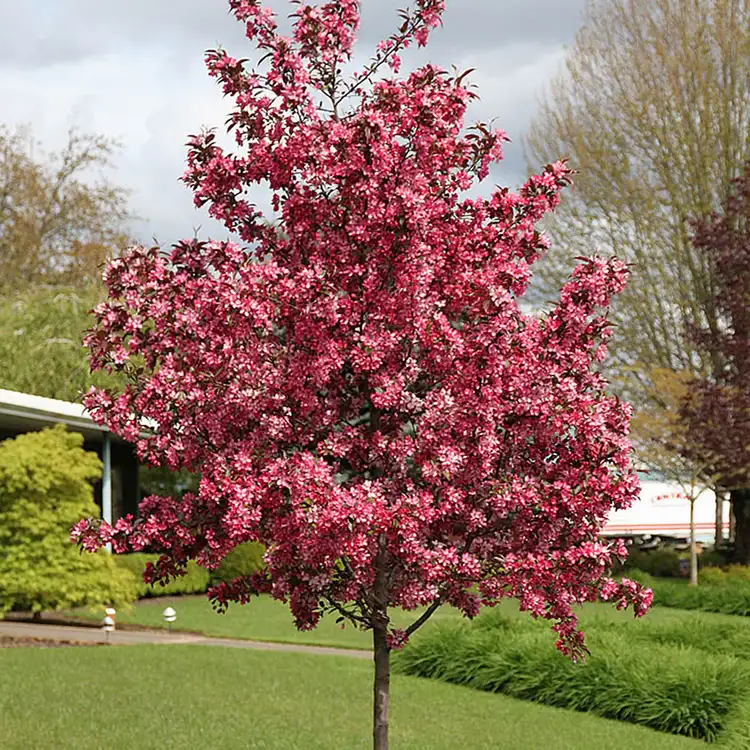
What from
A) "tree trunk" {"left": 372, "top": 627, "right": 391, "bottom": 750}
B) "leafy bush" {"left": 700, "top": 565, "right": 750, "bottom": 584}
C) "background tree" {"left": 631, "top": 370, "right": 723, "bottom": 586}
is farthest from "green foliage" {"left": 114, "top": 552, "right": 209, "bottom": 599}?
"tree trunk" {"left": 372, "top": 627, "right": 391, "bottom": 750}

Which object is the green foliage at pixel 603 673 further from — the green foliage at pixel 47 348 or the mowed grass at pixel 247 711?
the green foliage at pixel 47 348

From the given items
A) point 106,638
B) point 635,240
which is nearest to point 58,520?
point 106,638

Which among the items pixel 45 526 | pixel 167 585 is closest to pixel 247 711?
pixel 45 526

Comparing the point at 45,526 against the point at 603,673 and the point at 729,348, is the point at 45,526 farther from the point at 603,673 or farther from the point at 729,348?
the point at 729,348

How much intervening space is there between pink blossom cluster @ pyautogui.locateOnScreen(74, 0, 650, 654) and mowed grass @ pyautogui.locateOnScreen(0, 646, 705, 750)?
4642mm

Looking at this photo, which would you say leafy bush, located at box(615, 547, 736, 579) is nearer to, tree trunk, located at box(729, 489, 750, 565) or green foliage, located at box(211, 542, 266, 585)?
tree trunk, located at box(729, 489, 750, 565)

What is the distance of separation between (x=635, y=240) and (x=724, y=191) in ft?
7.71

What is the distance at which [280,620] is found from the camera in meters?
21.1

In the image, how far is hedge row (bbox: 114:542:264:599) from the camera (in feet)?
77.4

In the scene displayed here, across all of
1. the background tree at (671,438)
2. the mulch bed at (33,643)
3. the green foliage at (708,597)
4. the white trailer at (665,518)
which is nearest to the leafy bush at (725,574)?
the background tree at (671,438)

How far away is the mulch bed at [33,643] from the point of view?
54.7 ft

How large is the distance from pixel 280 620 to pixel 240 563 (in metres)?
5.45

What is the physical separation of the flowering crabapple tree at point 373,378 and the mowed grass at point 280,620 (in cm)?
906

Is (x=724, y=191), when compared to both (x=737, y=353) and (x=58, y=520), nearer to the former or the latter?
(x=737, y=353)
